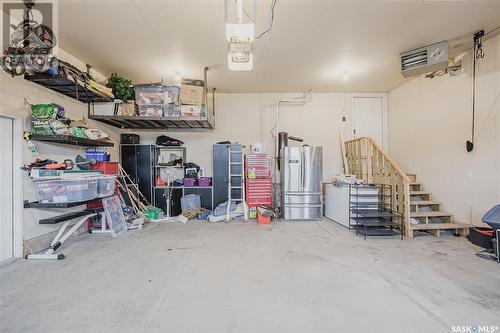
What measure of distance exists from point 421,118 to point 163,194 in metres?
6.25

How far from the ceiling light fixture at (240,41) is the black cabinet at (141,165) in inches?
143

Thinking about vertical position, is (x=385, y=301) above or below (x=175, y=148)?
below

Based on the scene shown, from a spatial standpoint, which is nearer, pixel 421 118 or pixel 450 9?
pixel 450 9

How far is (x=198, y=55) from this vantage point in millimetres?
4039

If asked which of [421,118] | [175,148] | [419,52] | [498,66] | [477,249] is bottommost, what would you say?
[477,249]

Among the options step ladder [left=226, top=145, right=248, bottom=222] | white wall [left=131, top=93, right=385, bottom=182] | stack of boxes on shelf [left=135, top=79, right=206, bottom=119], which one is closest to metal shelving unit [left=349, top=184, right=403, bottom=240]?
white wall [left=131, top=93, right=385, bottom=182]

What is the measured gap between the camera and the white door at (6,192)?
9.52 feet

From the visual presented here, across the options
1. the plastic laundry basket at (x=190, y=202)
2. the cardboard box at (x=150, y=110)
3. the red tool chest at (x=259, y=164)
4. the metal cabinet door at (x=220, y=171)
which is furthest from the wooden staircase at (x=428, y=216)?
the cardboard box at (x=150, y=110)

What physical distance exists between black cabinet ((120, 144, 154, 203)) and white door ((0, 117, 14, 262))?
255 centimetres

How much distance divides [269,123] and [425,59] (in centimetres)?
348

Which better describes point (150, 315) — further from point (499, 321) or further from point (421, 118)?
point (421, 118)

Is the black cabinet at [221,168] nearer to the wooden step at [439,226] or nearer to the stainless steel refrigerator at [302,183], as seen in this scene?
the stainless steel refrigerator at [302,183]

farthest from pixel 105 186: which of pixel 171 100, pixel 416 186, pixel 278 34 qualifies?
pixel 416 186

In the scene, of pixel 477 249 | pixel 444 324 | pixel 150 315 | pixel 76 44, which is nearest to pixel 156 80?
pixel 76 44
